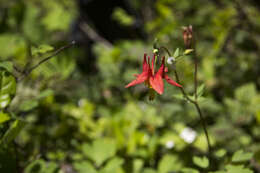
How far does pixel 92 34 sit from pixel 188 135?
2.29 metres

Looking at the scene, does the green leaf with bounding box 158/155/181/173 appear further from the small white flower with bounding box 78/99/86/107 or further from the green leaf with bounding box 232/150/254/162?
the small white flower with bounding box 78/99/86/107

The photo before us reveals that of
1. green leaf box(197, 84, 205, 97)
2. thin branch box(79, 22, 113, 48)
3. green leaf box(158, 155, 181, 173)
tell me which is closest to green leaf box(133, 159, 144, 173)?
green leaf box(158, 155, 181, 173)

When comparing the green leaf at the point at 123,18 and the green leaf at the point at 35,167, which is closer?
the green leaf at the point at 35,167

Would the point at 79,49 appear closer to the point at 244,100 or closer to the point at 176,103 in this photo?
the point at 176,103

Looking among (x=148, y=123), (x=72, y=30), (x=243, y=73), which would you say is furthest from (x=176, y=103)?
(x=72, y=30)

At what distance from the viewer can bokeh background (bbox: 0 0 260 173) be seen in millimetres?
1448

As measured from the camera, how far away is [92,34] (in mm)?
3535

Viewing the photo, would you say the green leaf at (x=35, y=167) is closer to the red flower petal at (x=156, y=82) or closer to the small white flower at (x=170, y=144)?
the red flower petal at (x=156, y=82)

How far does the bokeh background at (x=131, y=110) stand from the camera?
4.75 ft

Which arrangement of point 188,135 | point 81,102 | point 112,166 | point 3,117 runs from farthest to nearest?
point 81,102, point 188,135, point 112,166, point 3,117

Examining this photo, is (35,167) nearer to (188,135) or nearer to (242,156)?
(242,156)

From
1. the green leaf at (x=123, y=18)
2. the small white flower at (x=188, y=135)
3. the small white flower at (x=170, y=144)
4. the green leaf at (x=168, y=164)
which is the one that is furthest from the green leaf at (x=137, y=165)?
the green leaf at (x=123, y=18)

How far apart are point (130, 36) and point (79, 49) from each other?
0.88 metres

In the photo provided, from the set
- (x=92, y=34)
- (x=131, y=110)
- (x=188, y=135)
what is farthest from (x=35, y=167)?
(x=92, y=34)
